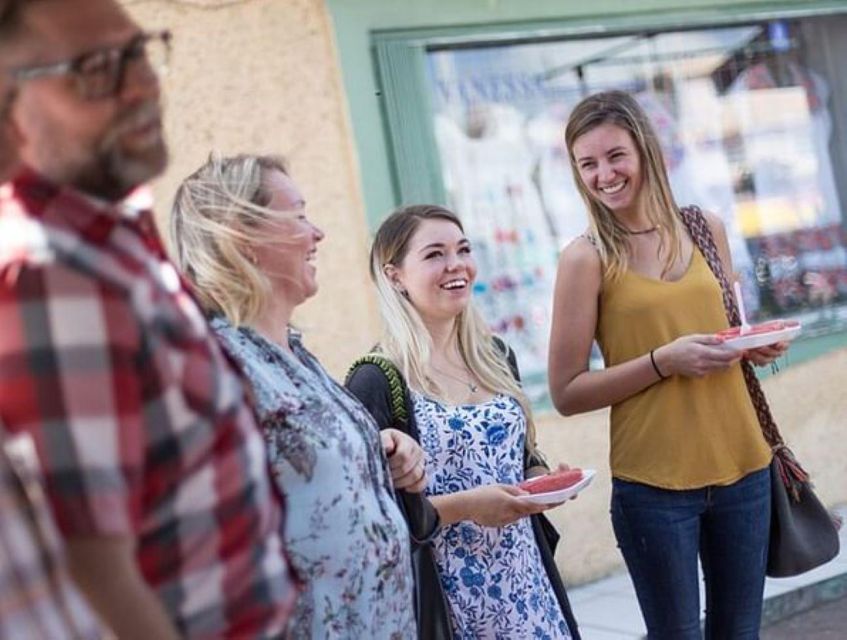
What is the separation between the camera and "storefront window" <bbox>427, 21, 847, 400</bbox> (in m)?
7.32

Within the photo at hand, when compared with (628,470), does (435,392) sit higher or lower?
higher

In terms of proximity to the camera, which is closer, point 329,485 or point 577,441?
point 329,485

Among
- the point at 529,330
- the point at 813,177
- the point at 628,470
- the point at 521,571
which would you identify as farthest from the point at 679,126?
the point at 521,571

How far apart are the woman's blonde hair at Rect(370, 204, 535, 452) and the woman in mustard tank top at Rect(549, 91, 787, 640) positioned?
0.82 ft

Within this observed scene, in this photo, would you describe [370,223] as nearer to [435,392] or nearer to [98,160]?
[435,392]

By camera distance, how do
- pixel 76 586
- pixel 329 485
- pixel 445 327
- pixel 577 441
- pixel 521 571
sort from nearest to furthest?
pixel 76 586
pixel 329 485
pixel 521 571
pixel 445 327
pixel 577 441

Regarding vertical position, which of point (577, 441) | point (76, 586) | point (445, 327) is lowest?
point (577, 441)

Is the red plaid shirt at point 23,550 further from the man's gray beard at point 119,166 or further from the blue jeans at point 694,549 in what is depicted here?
the blue jeans at point 694,549

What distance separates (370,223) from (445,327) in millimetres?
3013

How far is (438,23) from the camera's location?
7.04 metres

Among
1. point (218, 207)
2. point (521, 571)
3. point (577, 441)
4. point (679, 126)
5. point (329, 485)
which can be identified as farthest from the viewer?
point (679, 126)

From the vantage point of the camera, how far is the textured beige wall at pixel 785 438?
7.18 meters

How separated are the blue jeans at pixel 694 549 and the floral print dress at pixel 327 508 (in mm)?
1256

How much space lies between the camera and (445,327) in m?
3.81
